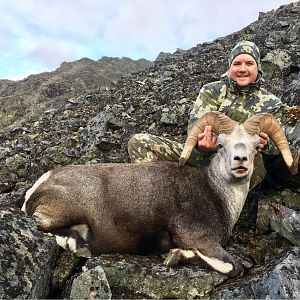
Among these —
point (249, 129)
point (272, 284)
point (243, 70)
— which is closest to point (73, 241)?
point (272, 284)

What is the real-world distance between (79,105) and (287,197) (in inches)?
606

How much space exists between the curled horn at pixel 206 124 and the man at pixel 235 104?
0.67 m

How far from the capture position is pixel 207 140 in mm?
8227

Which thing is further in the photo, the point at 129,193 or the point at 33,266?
the point at 129,193

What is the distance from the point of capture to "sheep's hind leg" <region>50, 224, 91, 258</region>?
22.8ft

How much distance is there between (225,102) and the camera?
9.55m

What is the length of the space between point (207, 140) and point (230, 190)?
3.20ft

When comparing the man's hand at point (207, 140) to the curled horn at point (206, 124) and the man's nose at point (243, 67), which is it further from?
the man's nose at point (243, 67)

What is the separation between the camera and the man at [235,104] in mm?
9188

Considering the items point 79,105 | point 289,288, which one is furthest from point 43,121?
point 289,288

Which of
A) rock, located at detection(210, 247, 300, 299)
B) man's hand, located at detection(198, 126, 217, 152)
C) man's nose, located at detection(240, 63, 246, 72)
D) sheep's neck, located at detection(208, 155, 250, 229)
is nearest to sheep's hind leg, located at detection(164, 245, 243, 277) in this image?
rock, located at detection(210, 247, 300, 299)

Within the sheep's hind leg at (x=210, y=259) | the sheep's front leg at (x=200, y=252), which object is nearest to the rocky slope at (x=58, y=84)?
the sheep's front leg at (x=200, y=252)

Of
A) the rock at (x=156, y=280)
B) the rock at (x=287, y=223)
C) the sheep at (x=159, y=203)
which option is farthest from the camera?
the rock at (x=287, y=223)

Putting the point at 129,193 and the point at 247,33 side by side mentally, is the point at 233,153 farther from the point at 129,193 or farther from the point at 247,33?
the point at 247,33
